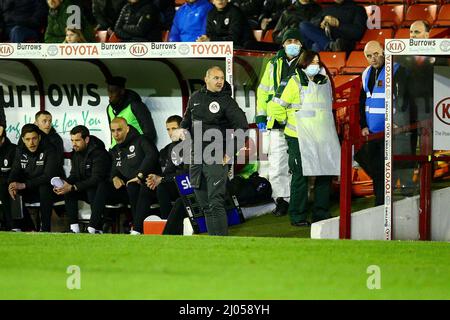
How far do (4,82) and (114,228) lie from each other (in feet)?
8.19

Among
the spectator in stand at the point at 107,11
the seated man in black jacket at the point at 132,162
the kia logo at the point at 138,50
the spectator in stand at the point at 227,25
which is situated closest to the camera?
the kia logo at the point at 138,50

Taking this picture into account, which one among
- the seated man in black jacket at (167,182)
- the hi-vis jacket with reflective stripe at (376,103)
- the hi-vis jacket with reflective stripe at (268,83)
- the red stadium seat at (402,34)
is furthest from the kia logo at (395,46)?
the red stadium seat at (402,34)

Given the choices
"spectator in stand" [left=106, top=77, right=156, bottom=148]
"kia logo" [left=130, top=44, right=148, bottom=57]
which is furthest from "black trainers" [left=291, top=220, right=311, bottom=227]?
"kia logo" [left=130, top=44, right=148, bottom=57]

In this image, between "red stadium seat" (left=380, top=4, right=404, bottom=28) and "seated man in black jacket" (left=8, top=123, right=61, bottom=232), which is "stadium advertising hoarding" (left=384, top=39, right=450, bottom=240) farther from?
"red stadium seat" (left=380, top=4, right=404, bottom=28)

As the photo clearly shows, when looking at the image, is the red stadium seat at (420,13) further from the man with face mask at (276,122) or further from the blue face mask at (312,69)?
the blue face mask at (312,69)

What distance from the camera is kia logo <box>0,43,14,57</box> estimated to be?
16.5m

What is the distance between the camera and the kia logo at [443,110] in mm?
15102

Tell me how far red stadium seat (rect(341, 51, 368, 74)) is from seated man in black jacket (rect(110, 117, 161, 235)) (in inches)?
135

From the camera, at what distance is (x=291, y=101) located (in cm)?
1561

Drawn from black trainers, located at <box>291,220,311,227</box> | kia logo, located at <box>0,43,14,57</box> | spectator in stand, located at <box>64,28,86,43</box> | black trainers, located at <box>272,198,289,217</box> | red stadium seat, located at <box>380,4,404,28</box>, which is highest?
red stadium seat, located at <box>380,4,404,28</box>

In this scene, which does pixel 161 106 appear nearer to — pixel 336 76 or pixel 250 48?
pixel 250 48

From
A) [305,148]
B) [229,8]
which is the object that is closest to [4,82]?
[229,8]

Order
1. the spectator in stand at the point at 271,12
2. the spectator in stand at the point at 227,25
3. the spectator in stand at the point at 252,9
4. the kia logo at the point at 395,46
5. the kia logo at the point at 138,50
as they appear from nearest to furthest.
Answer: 1. the kia logo at the point at 395,46
2. the kia logo at the point at 138,50
3. the spectator in stand at the point at 227,25
4. the spectator in stand at the point at 271,12
5. the spectator in stand at the point at 252,9

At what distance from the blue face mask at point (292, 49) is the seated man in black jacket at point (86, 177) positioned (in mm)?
2578
